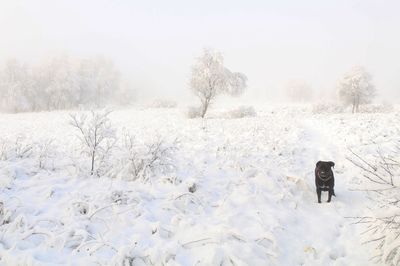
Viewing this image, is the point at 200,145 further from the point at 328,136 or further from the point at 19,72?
the point at 19,72

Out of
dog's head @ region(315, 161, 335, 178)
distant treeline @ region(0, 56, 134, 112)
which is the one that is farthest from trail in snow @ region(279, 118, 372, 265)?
distant treeline @ region(0, 56, 134, 112)

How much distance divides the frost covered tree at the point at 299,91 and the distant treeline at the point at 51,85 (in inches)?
2035

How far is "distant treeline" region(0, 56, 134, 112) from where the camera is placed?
52469 millimetres

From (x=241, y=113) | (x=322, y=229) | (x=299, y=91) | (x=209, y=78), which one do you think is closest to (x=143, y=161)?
(x=322, y=229)

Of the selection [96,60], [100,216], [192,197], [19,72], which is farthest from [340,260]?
[96,60]

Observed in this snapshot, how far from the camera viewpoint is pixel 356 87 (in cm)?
4500

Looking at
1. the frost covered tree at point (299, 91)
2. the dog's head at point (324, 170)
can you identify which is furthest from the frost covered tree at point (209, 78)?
the frost covered tree at point (299, 91)

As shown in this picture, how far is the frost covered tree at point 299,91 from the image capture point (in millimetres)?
92812

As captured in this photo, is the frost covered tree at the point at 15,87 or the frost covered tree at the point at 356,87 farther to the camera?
the frost covered tree at the point at 15,87

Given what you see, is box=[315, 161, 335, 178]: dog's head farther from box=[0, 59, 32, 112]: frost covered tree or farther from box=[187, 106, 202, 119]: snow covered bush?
box=[0, 59, 32, 112]: frost covered tree

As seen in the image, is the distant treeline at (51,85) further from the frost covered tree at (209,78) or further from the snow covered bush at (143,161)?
the snow covered bush at (143,161)

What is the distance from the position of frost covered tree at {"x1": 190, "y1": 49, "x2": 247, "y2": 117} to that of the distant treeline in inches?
880

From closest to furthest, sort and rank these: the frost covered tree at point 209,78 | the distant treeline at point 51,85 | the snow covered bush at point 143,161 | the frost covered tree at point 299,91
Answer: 1. the snow covered bush at point 143,161
2. the frost covered tree at point 209,78
3. the distant treeline at point 51,85
4. the frost covered tree at point 299,91

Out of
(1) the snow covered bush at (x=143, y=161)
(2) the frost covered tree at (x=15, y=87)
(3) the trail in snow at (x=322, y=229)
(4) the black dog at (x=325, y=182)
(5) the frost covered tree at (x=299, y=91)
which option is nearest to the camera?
(3) the trail in snow at (x=322, y=229)
